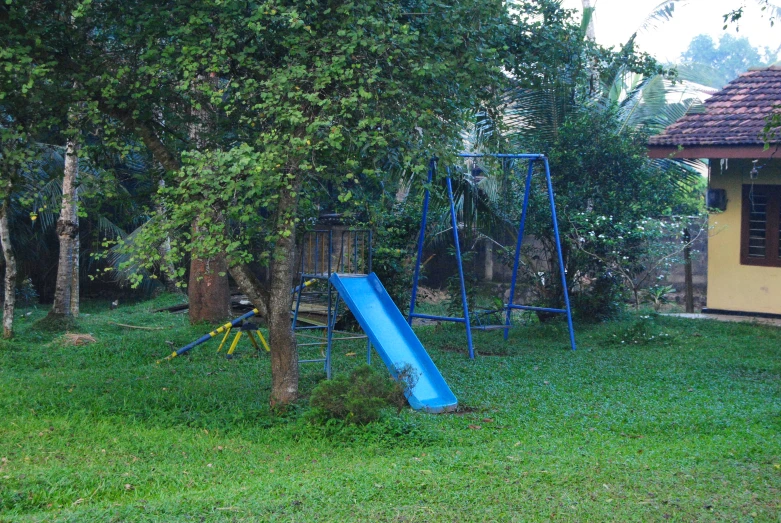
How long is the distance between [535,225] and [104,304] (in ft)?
32.7

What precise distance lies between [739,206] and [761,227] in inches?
18.0

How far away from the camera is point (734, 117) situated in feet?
40.4

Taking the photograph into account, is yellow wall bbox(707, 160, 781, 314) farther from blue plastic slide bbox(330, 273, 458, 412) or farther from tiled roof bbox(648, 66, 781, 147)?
blue plastic slide bbox(330, 273, 458, 412)

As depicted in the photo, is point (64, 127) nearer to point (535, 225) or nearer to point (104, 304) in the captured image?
point (535, 225)

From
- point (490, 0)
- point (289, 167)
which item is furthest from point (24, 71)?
point (490, 0)

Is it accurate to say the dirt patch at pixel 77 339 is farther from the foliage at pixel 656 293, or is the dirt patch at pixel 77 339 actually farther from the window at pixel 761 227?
the window at pixel 761 227

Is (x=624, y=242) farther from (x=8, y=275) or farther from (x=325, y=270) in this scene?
(x=8, y=275)

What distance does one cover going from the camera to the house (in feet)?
40.2

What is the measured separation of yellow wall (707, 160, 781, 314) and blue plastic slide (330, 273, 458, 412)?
6.72 m

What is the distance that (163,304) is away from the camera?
16.5m

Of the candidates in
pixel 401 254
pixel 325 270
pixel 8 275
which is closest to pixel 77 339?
pixel 8 275

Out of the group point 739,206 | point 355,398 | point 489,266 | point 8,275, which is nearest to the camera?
point 355,398

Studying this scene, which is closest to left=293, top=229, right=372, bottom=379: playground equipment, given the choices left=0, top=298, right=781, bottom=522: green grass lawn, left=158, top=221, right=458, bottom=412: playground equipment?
left=158, top=221, right=458, bottom=412: playground equipment

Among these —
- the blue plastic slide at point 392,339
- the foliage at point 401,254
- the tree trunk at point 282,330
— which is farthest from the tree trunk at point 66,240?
the tree trunk at point 282,330
